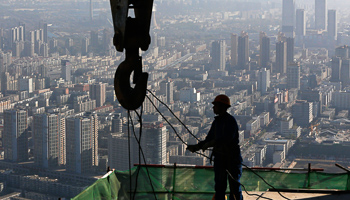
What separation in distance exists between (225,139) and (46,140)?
58.6 feet

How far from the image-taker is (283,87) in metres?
30.6

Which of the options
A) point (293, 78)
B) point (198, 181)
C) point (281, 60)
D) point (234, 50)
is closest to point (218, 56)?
point (234, 50)

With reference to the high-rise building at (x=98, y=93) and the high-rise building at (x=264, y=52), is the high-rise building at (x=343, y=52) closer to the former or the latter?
the high-rise building at (x=264, y=52)

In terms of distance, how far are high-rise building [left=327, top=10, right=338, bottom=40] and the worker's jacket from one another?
153 feet

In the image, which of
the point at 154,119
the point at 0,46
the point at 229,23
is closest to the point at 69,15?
the point at 0,46

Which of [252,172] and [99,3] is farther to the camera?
[99,3]

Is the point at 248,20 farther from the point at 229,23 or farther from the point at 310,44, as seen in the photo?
the point at 310,44

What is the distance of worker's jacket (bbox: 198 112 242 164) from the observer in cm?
147

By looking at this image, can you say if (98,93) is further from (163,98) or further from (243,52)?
(243,52)

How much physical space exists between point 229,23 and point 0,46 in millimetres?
20072

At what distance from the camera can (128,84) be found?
4.19 feet

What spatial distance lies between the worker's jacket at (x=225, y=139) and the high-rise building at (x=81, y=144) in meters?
15.8

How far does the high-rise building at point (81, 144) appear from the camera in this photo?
679 inches

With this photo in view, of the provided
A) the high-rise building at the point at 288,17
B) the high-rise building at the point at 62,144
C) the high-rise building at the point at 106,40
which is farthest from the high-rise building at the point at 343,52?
the high-rise building at the point at 62,144
